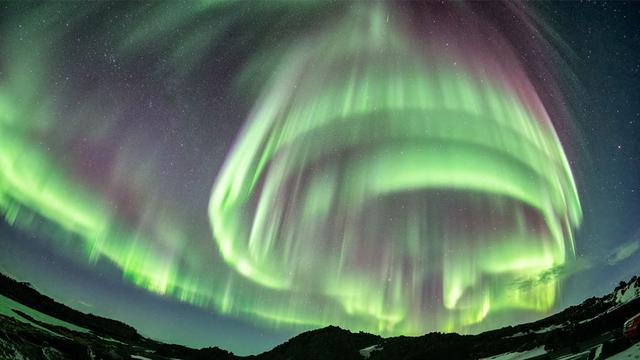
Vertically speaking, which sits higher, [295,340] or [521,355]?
[521,355]

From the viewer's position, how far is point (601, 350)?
19531 millimetres

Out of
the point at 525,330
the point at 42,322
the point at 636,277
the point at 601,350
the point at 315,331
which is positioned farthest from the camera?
Result: the point at 42,322

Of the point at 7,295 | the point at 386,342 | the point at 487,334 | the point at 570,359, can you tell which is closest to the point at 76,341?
the point at 7,295

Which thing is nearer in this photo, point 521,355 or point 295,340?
point 521,355

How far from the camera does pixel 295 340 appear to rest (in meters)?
37.2

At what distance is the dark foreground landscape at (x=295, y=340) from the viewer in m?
28.2

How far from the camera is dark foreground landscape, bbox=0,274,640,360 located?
28156mm

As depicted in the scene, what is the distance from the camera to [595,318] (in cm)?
2556

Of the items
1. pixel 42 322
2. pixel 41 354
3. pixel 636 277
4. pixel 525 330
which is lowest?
pixel 41 354

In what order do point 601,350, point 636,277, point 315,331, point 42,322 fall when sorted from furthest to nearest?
1. point 42,322
2. point 315,331
3. point 636,277
4. point 601,350

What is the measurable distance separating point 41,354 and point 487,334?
143 feet

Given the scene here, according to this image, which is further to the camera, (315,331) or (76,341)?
(76,341)

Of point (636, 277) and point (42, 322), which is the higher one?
point (636, 277)

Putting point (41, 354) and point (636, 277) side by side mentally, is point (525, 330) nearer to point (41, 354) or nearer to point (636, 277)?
point (636, 277)
